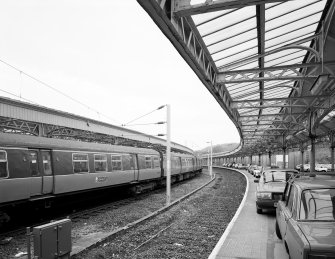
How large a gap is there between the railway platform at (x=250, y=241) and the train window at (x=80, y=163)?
22.3ft

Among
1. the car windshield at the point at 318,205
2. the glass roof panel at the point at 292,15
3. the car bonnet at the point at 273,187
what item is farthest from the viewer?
the car bonnet at the point at 273,187

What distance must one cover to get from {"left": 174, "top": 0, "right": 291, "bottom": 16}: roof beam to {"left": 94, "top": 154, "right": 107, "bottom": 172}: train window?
399 inches

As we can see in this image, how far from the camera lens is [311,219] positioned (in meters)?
5.63

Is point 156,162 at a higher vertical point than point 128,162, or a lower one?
lower

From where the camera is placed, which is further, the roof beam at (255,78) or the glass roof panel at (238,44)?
the roof beam at (255,78)

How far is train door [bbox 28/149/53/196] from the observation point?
38.8ft

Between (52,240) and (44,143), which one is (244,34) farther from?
(52,240)

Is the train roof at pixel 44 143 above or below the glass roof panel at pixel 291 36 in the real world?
below

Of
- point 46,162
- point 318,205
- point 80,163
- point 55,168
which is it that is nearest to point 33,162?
point 46,162

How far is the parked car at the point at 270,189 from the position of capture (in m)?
12.2

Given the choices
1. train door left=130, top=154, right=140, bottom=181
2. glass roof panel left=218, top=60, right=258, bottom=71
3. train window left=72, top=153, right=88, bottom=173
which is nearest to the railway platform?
glass roof panel left=218, top=60, right=258, bottom=71

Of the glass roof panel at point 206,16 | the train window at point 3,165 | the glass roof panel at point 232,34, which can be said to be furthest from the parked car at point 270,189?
the train window at point 3,165

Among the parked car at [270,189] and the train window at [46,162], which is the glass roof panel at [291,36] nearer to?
the parked car at [270,189]

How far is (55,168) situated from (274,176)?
8295 mm
